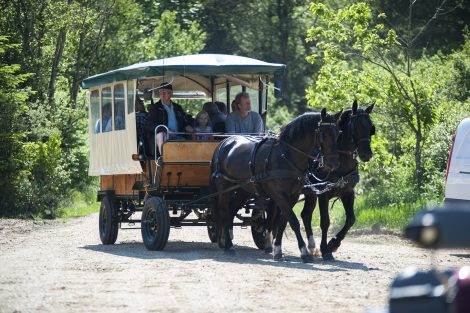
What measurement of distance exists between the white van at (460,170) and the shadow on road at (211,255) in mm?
2128

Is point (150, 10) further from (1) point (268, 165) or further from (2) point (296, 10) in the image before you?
(1) point (268, 165)

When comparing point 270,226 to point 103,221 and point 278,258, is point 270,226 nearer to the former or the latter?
point 278,258

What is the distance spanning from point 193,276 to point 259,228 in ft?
16.5

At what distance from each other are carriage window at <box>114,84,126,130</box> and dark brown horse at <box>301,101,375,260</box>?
3.78 meters

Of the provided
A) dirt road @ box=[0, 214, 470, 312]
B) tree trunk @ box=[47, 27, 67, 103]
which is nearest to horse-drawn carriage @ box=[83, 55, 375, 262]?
dirt road @ box=[0, 214, 470, 312]

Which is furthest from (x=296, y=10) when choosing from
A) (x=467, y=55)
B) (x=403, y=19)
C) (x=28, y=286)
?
(x=28, y=286)

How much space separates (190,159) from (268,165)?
1867mm

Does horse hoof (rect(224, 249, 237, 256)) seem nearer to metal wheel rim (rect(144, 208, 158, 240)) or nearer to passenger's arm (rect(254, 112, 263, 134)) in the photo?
metal wheel rim (rect(144, 208, 158, 240))

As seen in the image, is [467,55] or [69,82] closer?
[467,55]

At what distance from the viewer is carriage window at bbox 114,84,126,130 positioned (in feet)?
60.5

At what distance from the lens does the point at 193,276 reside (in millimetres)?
12719

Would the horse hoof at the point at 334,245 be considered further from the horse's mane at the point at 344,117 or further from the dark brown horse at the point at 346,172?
the horse's mane at the point at 344,117

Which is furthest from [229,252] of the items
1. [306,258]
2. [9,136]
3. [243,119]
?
[9,136]

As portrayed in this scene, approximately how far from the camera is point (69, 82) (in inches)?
1724
